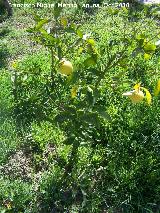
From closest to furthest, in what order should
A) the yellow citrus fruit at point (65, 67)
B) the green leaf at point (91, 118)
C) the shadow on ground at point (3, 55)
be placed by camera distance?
1. the yellow citrus fruit at point (65, 67)
2. the green leaf at point (91, 118)
3. the shadow on ground at point (3, 55)

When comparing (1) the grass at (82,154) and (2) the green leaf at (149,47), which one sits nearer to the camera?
(2) the green leaf at (149,47)

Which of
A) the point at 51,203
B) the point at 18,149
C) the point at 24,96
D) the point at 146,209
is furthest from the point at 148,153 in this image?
Result: the point at 24,96

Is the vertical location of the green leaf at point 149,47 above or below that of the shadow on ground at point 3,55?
above

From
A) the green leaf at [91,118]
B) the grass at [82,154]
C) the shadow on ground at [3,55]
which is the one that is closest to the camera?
the green leaf at [91,118]

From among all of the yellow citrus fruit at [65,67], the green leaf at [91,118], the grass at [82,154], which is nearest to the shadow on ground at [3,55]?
the grass at [82,154]

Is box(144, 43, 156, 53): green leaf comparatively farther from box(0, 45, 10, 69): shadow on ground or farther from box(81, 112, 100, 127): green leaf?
box(0, 45, 10, 69): shadow on ground

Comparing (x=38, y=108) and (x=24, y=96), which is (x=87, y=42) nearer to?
(x=38, y=108)

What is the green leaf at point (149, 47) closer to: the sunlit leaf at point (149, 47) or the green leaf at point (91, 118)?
the sunlit leaf at point (149, 47)

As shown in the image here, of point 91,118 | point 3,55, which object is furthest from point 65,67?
point 3,55

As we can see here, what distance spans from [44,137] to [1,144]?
0.37 m

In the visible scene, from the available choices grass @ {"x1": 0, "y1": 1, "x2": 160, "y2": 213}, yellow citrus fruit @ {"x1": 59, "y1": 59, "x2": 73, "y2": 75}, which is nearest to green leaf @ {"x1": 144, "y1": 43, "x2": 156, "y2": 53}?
grass @ {"x1": 0, "y1": 1, "x2": 160, "y2": 213}

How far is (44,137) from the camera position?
327cm

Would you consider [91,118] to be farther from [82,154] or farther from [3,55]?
[3,55]

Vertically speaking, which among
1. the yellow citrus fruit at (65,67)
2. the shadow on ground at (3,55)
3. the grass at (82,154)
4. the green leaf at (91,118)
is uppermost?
the yellow citrus fruit at (65,67)
